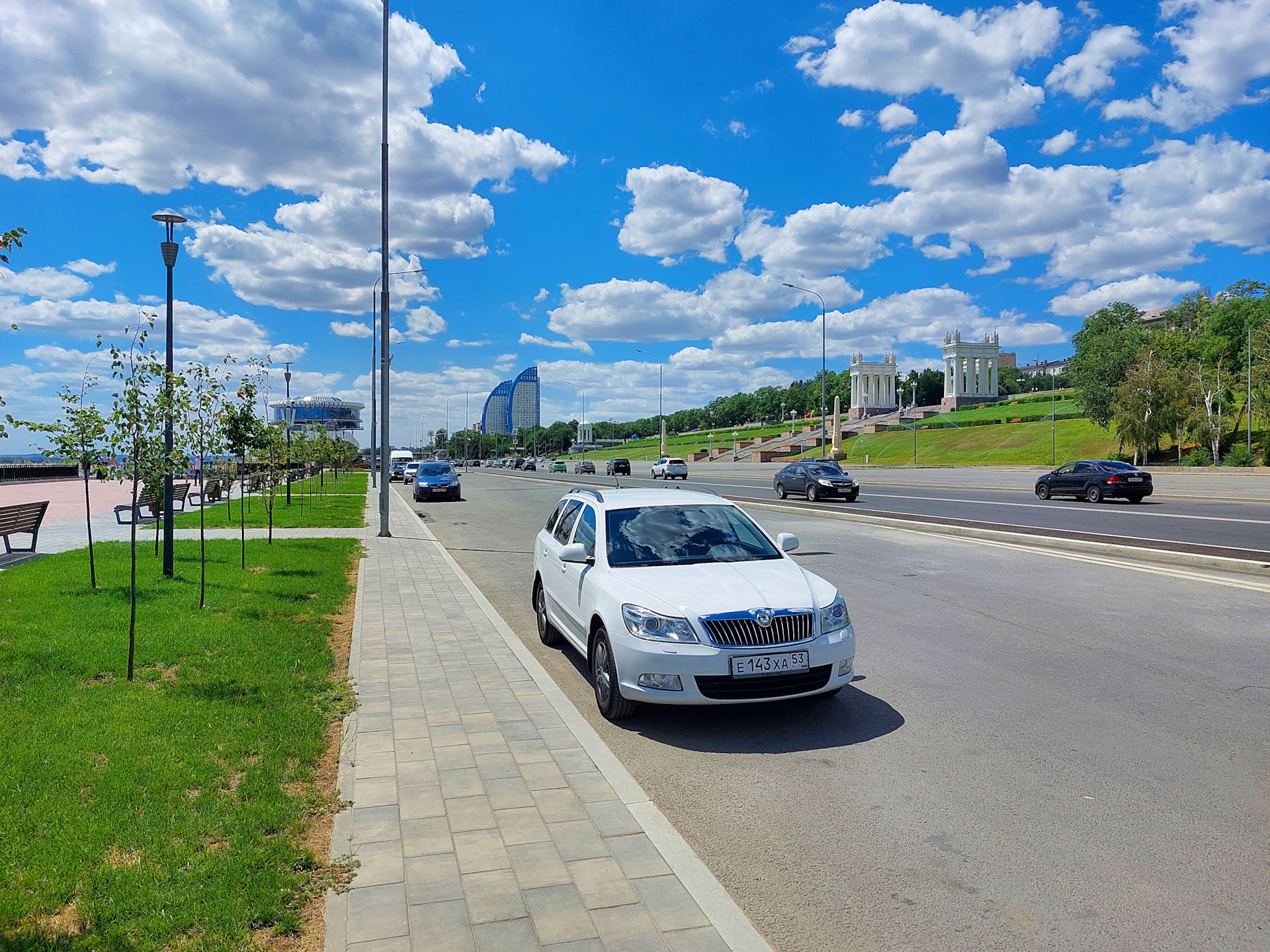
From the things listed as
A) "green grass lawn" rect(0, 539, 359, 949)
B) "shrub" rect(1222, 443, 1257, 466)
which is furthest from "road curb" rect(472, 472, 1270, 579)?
"shrub" rect(1222, 443, 1257, 466)

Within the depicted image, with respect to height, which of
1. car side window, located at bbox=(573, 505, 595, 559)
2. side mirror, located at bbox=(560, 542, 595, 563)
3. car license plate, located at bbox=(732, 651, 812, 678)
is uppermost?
car side window, located at bbox=(573, 505, 595, 559)

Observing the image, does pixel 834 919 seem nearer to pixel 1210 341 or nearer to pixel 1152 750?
pixel 1152 750

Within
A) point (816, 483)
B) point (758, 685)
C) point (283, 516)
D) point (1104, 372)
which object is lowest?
point (283, 516)

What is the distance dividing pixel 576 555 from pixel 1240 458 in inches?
2165

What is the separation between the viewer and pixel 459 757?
489 centimetres

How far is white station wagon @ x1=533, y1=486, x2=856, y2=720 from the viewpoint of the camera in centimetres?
521

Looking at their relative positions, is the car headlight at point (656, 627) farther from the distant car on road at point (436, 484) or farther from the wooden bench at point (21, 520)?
the distant car on road at point (436, 484)

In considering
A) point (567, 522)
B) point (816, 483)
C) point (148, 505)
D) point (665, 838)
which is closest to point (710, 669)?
point (665, 838)

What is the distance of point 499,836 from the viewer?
3838 millimetres

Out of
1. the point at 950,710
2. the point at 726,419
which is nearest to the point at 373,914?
the point at 950,710

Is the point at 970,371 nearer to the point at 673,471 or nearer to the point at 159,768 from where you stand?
the point at 673,471

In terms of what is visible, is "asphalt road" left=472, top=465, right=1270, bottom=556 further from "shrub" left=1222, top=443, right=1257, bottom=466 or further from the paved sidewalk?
"shrub" left=1222, top=443, right=1257, bottom=466

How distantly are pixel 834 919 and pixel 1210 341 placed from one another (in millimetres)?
95568

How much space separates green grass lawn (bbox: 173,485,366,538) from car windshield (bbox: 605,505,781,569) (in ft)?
42.7
